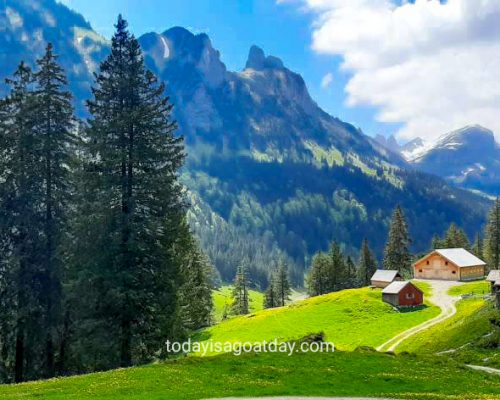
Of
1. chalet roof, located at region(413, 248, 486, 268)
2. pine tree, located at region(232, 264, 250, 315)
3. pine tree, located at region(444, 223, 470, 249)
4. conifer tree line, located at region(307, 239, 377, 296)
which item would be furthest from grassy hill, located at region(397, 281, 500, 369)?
pine tree, located at region(444, 223, 470, 249)

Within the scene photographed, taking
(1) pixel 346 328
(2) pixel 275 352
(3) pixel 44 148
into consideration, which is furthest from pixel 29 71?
(1) pixel 346 328

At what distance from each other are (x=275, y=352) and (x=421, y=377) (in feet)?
32.2

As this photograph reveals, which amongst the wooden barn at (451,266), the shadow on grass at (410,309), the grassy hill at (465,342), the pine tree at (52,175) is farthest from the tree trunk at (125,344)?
the wooden barn at (451,266)

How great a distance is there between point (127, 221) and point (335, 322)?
45369mm

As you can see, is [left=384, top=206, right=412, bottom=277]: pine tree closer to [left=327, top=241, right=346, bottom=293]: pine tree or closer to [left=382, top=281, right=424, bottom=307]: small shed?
[left=327, top=241, right=346, bottom=293]: pine tree

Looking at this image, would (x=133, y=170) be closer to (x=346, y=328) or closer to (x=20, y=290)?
(x=20, y=290)

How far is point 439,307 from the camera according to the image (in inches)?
2936

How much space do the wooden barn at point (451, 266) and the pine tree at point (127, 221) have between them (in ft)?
264

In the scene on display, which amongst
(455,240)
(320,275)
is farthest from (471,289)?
(455,240)

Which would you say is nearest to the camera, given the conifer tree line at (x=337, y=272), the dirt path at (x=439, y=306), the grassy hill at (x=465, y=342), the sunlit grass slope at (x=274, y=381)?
the sunlit grass slope at (x=274, y=381)

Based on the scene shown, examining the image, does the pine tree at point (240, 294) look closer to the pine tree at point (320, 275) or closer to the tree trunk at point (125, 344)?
the pine tree at point (320, 275)

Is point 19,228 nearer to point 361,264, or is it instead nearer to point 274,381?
point 274,381

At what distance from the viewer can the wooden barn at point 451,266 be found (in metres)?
98.8

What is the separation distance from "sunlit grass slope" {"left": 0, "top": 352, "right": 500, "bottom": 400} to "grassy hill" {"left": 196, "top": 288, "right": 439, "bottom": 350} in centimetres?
2949
